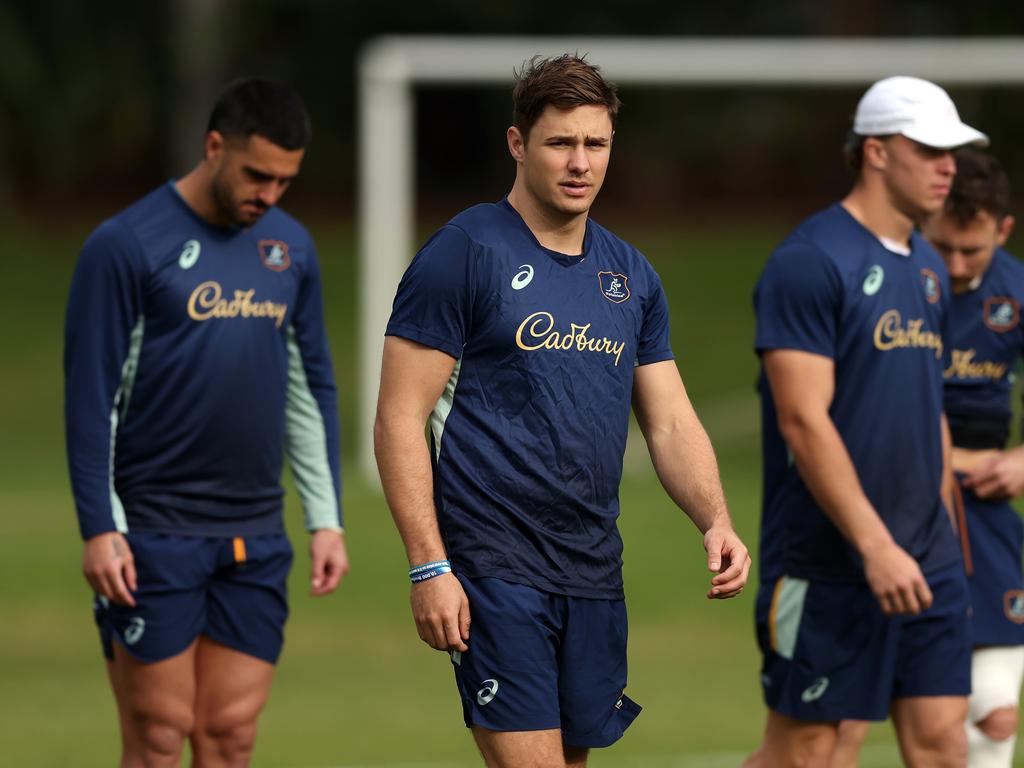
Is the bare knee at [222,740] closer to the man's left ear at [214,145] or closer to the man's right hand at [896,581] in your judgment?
the man's left ear at [214,145]

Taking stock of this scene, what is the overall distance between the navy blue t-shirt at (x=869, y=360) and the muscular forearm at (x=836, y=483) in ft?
0.60

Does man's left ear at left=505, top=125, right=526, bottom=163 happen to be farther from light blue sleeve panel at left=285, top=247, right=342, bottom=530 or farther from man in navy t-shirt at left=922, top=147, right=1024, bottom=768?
man in navy t-shirt at left=922, top=147, right=1024, bottom=768

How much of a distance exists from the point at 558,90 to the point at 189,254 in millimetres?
1732

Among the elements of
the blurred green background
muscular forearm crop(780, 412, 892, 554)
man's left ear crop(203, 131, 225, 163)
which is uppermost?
man's left ear crop(203, 131, 225, 163)

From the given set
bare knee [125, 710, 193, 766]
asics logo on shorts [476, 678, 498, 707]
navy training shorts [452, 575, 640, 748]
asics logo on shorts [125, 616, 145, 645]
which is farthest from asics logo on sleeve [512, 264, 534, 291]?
bare knee [125, 710, 193, 766]

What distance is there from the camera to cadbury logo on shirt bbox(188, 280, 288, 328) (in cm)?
639

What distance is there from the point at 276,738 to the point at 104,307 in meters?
3.89

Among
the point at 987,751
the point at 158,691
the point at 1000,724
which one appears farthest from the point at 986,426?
the point at 158,691

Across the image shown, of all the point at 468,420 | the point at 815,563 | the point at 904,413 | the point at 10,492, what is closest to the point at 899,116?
the point at 904,413

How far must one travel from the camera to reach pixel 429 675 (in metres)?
11.3

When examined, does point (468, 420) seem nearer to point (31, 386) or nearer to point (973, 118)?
point (31, 386)

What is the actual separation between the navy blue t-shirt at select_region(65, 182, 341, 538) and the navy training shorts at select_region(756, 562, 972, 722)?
5.79 feet

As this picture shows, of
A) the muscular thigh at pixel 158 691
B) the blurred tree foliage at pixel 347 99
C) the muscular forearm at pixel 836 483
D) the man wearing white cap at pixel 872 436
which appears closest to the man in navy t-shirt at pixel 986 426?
the man wearing white cap at pixel 872 436

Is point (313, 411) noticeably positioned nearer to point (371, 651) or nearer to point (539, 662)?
point (539, 662)
